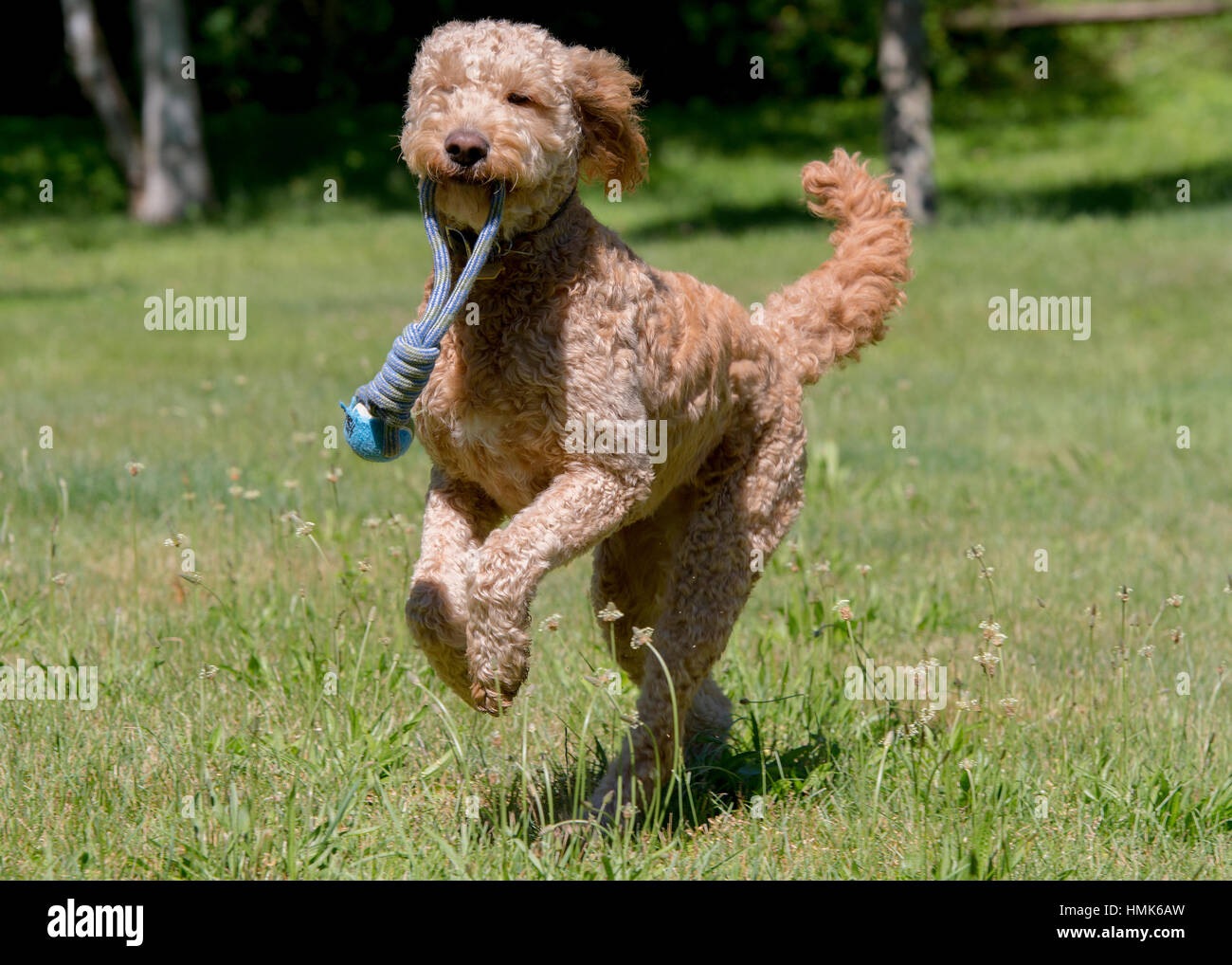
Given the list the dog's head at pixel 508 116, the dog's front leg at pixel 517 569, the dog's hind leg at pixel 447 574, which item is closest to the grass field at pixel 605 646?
the dog's hind leg at pixel 447 574

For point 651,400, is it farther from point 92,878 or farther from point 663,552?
point 92,878

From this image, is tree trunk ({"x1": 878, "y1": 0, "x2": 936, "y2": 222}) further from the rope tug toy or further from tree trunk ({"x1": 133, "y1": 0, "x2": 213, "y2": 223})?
the rope tug toy

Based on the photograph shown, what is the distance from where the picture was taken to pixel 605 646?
199 inches

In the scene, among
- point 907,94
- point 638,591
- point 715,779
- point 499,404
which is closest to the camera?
point 499,404

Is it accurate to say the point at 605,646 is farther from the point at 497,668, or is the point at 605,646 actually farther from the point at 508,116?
the point at 508,116

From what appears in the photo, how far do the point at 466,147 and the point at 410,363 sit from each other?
0.50 meters

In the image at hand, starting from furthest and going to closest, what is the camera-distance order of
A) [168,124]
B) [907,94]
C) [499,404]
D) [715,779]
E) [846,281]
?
1. [168,124]
2. [907,94]
3. [846,281]
4. [715,779]
5. [499,404]

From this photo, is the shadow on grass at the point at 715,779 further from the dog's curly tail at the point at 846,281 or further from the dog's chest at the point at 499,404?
the dog's curly tail at the point at 846,281

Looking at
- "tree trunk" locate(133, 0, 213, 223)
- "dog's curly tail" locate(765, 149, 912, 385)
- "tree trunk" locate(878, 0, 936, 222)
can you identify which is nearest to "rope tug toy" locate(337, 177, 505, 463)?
"dog's curly tail" locate(765, 149, 912, 385)

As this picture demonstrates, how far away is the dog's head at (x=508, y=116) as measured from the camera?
135 inches

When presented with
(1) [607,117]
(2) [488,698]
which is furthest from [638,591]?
(1) [607,117]

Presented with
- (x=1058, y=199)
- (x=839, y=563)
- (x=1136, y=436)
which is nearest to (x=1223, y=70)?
(x=1058, y=199)

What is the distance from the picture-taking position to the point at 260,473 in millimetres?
7234

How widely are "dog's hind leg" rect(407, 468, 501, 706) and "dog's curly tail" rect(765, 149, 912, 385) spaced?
1.16 meters
